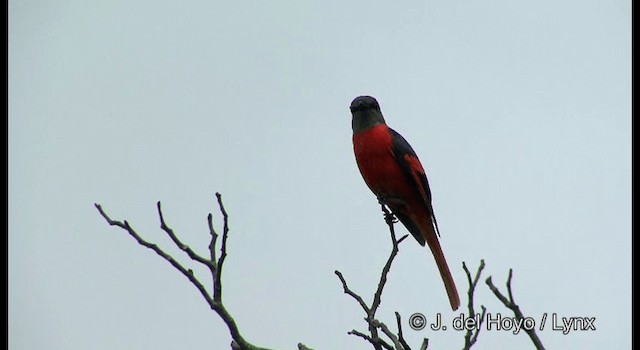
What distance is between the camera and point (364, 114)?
258 inches

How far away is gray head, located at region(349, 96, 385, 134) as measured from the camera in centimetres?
651

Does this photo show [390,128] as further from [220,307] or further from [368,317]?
[220,307]

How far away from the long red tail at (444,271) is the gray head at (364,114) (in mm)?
1125

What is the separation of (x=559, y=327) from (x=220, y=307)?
9.08 feet

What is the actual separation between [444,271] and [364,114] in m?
1.72

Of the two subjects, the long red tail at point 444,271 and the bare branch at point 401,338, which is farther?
the long red tail at point 444,271

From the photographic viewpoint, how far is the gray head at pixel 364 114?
651cm

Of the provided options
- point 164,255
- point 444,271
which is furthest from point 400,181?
point 164,255

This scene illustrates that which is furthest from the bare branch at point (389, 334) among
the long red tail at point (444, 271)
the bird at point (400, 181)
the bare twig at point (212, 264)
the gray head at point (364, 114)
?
the gray head at point (364, 114)

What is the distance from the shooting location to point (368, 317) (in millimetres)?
3482

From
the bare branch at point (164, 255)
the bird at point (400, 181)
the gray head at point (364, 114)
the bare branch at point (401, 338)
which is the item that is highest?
the gray head at point (364, 114)

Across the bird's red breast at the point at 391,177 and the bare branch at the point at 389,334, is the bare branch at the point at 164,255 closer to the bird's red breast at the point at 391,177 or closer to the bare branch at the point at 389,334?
the bare branch at the point at 389,334

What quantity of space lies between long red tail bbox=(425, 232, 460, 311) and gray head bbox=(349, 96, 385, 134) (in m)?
1.12
